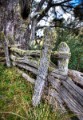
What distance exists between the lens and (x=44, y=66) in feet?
13.9

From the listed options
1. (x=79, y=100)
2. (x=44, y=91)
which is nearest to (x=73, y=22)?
(x=44, y=91)

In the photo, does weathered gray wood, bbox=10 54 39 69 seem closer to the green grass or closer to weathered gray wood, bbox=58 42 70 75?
the green grass

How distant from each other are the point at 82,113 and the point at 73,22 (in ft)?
29.9

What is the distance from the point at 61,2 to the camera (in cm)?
1185

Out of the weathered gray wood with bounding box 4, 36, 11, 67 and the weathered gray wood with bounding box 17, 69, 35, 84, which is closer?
the weathered gray wood with bounding box 17, 69, 35, 84

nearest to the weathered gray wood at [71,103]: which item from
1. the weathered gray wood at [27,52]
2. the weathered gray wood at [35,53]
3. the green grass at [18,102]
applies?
the green grass at [18,102]

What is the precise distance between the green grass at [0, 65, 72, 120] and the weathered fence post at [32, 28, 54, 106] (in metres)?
0.16

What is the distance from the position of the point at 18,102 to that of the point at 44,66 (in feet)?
A: 2.62

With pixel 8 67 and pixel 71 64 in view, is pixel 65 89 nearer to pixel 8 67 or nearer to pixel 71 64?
pixel 71 64

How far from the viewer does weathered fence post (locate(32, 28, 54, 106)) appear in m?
4.21

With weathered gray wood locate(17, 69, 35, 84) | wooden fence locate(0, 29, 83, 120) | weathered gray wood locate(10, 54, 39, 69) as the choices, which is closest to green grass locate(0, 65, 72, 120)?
weathered gray wood locate(17, 69, 35, 84)

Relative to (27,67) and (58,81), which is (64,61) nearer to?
(58,81)

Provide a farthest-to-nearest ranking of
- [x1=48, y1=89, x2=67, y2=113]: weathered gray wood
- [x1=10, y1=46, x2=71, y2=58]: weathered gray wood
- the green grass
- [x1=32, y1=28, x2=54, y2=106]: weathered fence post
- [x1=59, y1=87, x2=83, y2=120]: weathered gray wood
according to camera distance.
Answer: [x1=32, y1=28, x2=54, y2=106]: weathered fence post
[x1=10, y1=46, x2=71, y2=58]: weathered gray wood
[x1=48, y1=89, x2=67, y2=113]: weathered gray wood
the green grass
[x1=59, y1=87, x2=83, y2=120]: weathered gray wood

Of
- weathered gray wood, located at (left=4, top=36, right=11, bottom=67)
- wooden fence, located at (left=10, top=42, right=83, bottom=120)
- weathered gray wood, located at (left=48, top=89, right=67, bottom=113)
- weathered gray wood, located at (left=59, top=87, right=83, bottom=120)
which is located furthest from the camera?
weathered gray wood, located at (left=4, top=36, right=11, bottom=67)
